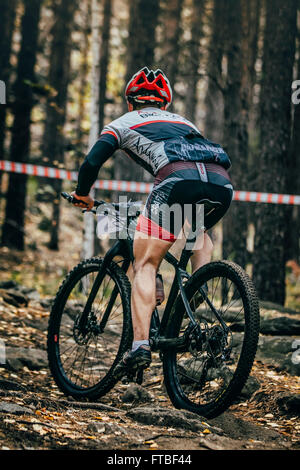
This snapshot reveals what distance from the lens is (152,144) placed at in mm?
3873

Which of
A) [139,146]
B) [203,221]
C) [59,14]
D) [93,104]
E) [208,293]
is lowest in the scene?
[208,293]

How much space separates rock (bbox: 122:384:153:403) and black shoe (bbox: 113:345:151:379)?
49 centimetres

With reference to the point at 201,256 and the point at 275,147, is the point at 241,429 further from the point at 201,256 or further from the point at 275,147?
the point at 275,147

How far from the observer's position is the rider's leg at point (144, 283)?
3.85m

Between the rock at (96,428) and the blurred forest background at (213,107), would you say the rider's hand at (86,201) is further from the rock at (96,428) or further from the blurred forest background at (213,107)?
the blurred forest background at (213,107)

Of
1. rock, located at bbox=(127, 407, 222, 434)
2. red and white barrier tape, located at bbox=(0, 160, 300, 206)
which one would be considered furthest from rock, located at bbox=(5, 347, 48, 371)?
red and white barrier tape, located at bbox=(0, 160, 300, 206)

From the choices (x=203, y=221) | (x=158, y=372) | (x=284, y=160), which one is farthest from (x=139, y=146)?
(x=284, y=160)

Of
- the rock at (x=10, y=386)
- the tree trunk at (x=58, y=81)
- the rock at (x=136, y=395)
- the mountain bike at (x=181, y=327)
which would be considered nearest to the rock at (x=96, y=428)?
the mountain bike at (x=181, y=327)

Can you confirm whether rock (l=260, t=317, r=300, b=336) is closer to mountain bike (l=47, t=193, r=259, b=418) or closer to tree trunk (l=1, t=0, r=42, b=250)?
mountain bike (l=47, t=193, r=259, b=418)

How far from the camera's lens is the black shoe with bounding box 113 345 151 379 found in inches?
150

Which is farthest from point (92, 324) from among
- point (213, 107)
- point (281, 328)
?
point (213, 107)

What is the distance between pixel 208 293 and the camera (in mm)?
3926

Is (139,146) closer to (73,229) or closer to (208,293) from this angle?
(208,293)

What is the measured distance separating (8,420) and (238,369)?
58.0 inches
